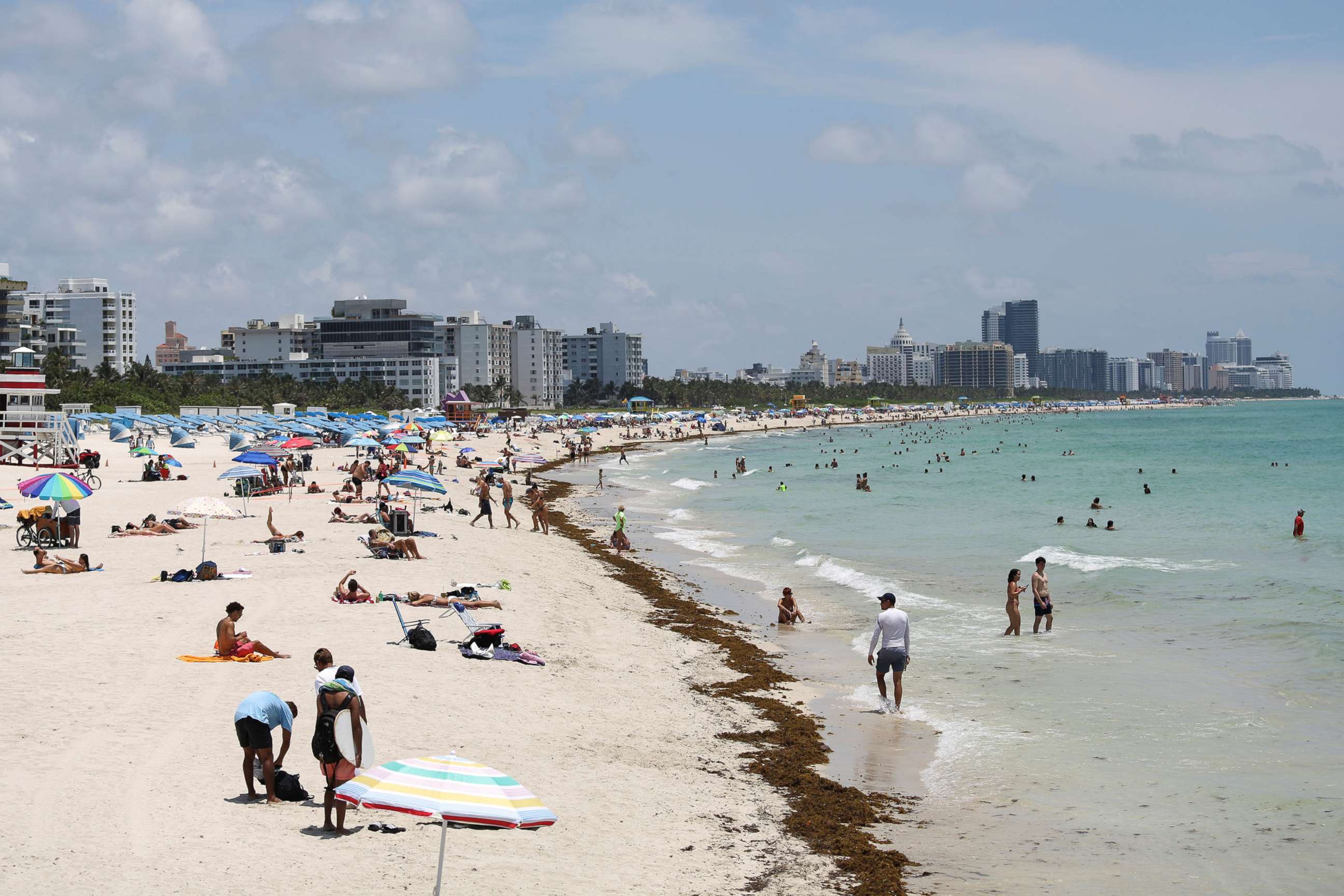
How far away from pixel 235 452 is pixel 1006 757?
49758 mm

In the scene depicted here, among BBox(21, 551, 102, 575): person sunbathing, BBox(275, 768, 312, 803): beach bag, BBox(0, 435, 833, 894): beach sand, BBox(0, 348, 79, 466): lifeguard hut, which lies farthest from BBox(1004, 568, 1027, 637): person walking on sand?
BBox(0, 348, 79, 466): lifeguard hut

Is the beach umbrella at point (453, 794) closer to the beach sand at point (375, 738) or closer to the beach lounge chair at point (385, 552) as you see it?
the beach sand at point (375, 738)

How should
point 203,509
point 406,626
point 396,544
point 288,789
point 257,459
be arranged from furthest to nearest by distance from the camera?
point 257,459 → point 396,544 → point 203,509 → point 406,626 → point 288,789

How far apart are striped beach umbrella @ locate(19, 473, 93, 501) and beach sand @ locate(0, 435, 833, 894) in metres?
1.61

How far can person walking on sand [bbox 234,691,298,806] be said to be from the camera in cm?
836

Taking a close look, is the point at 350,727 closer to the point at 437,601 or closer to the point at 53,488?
the point at 437,601

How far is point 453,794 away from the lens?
230 inches

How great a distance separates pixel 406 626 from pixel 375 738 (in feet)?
17.5

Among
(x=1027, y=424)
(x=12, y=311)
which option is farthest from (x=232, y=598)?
(x=1027, y=424)

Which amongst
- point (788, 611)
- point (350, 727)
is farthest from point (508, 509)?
point (350, 727)

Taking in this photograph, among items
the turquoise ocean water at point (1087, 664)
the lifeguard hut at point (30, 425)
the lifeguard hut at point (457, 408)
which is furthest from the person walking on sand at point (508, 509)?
the lifeguard hut at point (457, 408)

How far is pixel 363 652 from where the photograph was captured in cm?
1384

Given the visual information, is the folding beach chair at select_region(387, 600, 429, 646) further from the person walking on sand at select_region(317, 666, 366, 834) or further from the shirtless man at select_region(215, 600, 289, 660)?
the person walking on sand at select_region(317, 666, 366, 834)

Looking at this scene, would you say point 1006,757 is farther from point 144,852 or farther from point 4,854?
point 4,854
